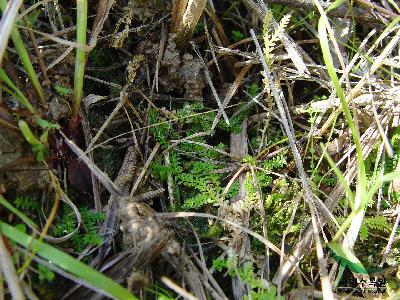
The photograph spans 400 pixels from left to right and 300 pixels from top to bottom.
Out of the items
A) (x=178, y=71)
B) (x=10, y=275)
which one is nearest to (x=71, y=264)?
(x=10, y=275)

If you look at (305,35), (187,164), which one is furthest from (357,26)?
(187,164)

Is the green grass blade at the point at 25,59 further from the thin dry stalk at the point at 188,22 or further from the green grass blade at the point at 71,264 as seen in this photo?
the thin dry stalk at the point at 188,22

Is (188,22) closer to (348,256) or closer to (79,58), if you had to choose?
(79,58)

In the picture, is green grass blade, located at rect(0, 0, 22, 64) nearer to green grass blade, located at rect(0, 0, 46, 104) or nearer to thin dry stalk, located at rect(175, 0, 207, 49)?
green grass blade, located at rect(0, 0, 46, 104)

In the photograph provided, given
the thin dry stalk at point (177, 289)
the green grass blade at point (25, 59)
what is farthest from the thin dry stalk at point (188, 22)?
the thin dry stalk at point (177, 289)

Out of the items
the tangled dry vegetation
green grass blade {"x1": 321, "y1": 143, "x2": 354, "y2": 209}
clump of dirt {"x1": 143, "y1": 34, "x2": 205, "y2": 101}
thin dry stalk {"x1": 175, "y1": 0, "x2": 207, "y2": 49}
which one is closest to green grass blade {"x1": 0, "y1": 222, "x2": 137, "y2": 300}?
the tangled dry vegetation

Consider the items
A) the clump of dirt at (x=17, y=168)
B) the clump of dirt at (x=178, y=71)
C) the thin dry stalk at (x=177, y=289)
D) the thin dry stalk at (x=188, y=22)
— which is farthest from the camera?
the clump of dirt at (x=178, y=71)

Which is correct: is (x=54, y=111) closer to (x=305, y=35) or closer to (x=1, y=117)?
(x=1, y=117)
